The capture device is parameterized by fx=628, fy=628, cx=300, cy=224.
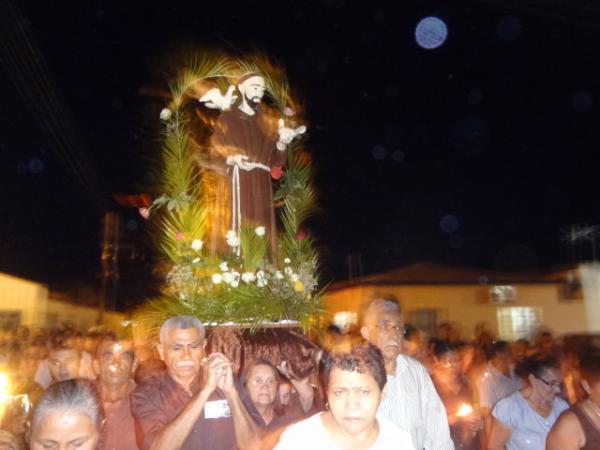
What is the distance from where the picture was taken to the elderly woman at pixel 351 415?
2775mm

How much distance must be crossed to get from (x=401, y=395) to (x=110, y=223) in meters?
20.0

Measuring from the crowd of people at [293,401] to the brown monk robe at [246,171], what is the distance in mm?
1228

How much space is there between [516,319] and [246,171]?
21.3 meters

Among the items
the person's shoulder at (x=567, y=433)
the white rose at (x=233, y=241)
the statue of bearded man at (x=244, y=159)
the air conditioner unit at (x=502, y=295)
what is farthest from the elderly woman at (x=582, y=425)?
the air conditioner unit at (x=502, y=295)

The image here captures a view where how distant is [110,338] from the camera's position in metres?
5.54

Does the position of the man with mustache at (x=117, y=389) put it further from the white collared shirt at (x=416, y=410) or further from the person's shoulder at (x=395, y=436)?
the person's shoulder at (x=395, y=436)

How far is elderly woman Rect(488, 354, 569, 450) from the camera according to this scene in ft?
17.5

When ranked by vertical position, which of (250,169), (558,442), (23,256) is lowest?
(558,442)

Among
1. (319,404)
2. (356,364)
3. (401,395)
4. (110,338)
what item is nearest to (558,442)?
(401,395)

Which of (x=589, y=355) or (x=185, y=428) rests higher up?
(x=589, y=355)

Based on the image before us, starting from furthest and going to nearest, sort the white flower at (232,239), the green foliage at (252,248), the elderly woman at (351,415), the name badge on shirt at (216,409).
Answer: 1. the white flower at (232,239)
2. the green foliage at (252,248)
3. the name badge on shirt at (216,409)
4. the elderly woman at (351,415)

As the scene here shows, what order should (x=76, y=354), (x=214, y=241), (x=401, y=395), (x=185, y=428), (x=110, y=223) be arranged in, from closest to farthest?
(x=185, y=428)
(x=401, y=395)
(x=214, y=241)
(x=76, y=354)
(x=110, y=223)

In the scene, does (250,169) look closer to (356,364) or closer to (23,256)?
(356,364)

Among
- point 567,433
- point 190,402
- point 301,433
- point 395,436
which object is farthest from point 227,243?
point 567,433
